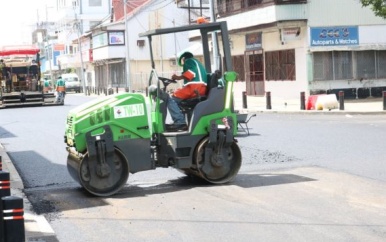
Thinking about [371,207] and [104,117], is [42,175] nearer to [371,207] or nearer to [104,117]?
[104,117]

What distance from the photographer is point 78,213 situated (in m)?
8.83

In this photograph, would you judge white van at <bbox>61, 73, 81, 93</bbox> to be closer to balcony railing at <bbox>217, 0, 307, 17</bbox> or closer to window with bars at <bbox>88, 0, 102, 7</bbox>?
window with bars at <bbox>88, 0, 102, 7</bbox>

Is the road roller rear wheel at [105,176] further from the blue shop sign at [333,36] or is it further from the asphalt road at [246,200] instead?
the blue shop sign at [333,36]

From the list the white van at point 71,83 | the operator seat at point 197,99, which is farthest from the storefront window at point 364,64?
the white van at point 71,83

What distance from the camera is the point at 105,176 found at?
9867 mm

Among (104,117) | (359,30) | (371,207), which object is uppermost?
(359,30)

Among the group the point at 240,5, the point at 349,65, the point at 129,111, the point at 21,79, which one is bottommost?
the point at 129,111

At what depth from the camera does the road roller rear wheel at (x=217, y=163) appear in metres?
10.5

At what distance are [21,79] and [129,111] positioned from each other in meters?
32.9

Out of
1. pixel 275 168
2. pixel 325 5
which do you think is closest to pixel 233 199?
pixel 275 168

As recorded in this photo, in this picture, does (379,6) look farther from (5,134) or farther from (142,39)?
(142,39)

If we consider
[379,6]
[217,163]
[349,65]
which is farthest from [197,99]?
[349,65]

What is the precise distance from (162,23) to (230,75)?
56.9 m

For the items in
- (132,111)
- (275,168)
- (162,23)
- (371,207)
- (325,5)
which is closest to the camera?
(371,207)
